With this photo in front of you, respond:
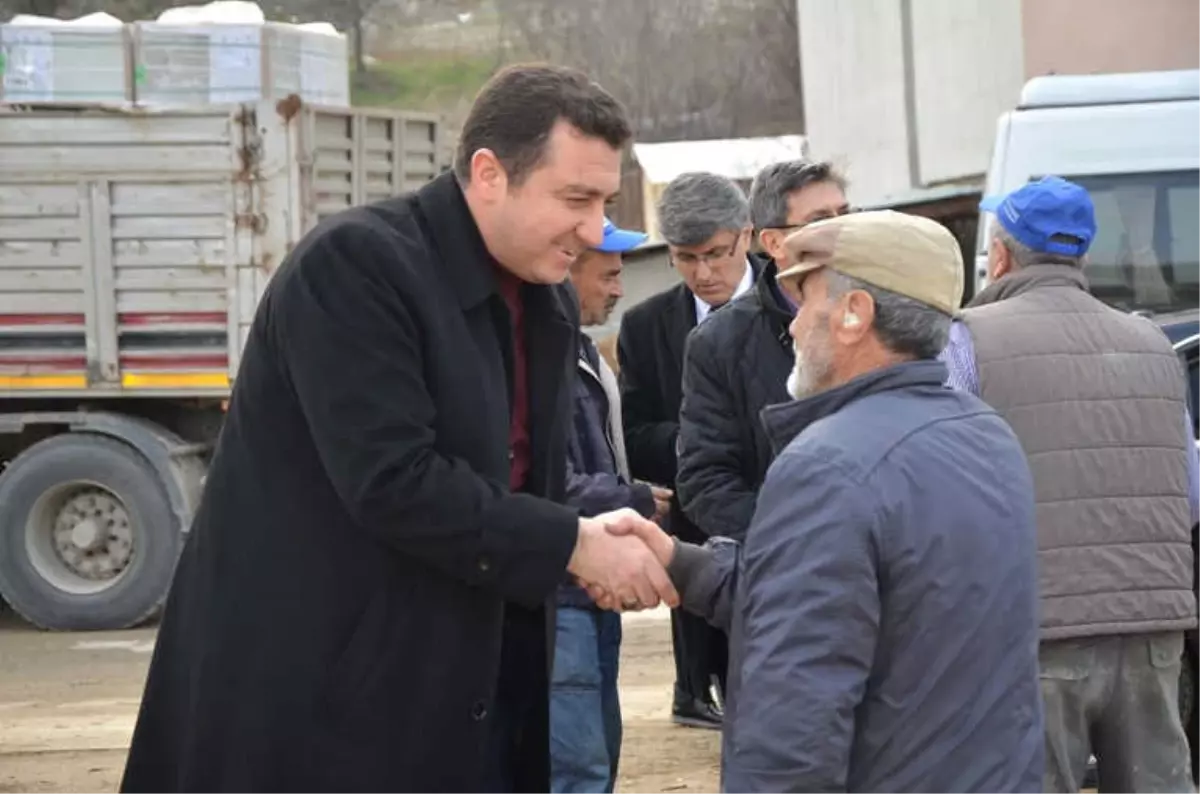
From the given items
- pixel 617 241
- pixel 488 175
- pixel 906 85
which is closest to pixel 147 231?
pixel 617 241

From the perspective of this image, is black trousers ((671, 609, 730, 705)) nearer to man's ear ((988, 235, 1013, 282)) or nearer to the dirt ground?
the dirt ground

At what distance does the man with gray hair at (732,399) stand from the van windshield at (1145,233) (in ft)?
15.3

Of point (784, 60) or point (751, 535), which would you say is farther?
point (784, 60)

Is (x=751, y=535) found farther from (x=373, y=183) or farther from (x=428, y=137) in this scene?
(x=428, y=137)

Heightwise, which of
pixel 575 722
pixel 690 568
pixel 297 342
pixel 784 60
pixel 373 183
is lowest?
pixel 575 722

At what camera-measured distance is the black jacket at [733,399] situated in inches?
215

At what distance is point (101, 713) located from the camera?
9.48 m

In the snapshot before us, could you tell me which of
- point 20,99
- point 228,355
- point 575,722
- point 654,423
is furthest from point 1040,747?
point 20,99

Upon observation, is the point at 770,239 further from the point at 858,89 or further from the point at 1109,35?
the point at 858,89

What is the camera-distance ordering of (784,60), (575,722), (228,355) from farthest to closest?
(784,60)
(228,355)
(575,722)

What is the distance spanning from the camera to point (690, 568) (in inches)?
148

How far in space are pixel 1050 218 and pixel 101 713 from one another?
5993 mm

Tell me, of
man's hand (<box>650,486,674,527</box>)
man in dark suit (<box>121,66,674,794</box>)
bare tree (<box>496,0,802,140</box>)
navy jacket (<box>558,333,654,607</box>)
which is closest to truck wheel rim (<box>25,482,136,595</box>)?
man's hand (<box>650,486,674,527</box>)

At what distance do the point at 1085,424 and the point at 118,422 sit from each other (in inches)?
326
